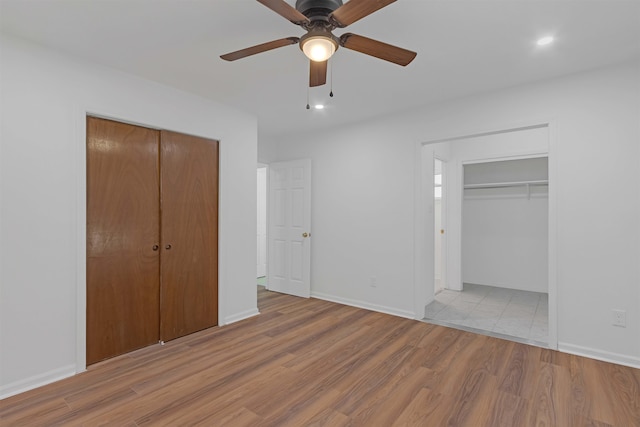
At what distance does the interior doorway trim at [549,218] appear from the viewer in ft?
9.62

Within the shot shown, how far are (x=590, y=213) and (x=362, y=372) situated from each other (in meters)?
2.39

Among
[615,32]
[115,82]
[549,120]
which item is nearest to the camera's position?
[615,32]

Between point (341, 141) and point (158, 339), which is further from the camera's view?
point (341, 141)

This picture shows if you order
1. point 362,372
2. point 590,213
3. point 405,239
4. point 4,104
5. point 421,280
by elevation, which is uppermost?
point 4,104

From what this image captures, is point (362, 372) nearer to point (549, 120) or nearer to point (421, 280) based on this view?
point (421, 280)

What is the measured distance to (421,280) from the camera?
379 centimetres

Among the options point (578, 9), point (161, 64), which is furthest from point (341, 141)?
point (578, 9)

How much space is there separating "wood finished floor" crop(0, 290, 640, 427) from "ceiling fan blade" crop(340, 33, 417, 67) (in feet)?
7.20

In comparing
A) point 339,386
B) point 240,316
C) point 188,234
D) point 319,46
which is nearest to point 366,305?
point 240,316

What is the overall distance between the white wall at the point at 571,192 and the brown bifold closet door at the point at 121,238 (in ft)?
8.38

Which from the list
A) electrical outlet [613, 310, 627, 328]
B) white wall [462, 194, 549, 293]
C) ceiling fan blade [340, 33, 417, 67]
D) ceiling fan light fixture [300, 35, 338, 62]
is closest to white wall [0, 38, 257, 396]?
ceiling fan light fixture [300, 35, 338, 62]

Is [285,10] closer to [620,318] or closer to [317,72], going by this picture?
[317,72]

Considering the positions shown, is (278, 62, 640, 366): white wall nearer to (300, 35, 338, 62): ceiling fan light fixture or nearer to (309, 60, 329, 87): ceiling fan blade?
(309, 60, 329, 87): ceiling fan blade

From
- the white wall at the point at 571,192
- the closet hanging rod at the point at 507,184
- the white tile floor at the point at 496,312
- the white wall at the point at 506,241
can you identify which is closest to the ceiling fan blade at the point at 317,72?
the white wall at the point at 571,192
